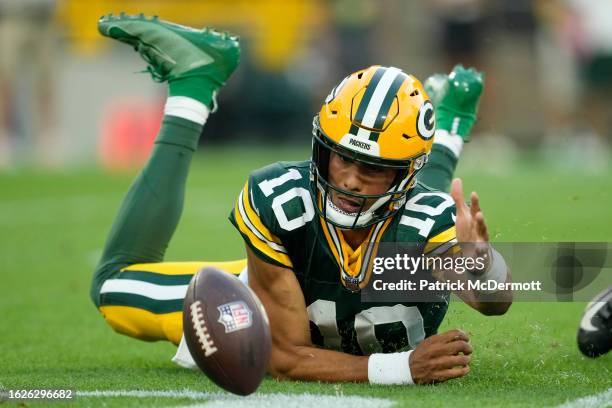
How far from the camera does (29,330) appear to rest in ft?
16.6

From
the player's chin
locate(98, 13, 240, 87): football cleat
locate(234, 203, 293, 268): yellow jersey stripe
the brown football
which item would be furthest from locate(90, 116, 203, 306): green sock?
the brown football

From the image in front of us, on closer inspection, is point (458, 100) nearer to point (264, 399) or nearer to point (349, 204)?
point (349, 204)

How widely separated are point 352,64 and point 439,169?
63.3 ft

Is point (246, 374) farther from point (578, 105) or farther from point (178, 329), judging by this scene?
point (578, 105)

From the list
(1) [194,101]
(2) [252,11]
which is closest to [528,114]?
(2) [252,11]

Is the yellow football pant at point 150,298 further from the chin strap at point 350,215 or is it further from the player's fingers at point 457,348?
the player's fingers at point 457,348

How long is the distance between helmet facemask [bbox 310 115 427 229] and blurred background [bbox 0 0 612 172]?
1462cm

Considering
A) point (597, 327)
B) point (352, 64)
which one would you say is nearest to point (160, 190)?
point (597, 327)

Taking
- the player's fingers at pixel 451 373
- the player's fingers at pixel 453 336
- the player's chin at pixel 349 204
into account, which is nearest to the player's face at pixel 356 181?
the player's chin at pixel 349 204

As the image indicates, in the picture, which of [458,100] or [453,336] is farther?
[458,100]

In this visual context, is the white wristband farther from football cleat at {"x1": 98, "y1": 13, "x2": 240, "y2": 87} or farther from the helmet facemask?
football cleat at {"x1": 98, "y1": 13, "x2": 240, "y2": 87}

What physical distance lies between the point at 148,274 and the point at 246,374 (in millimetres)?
1476

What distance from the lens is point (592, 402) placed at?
330cm

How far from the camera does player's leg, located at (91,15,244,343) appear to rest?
4457mm
